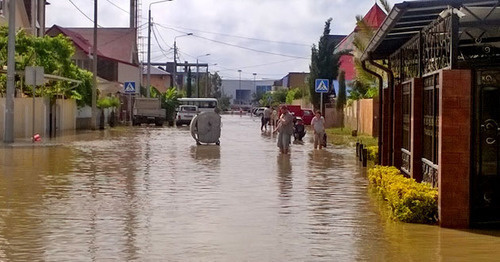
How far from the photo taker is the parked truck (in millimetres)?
63094

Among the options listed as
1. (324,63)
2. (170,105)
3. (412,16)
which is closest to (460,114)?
(412,16)

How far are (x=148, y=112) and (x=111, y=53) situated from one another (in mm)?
27318

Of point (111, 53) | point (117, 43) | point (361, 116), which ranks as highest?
point (117, 43)

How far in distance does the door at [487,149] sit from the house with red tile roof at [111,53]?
54.9 metres

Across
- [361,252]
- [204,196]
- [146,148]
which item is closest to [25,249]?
→ [361,252]

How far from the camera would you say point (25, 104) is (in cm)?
3712

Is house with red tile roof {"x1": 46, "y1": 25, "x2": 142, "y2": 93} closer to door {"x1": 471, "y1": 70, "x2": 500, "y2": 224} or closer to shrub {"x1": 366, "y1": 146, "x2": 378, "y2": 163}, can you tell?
shrub {"x1": 366, "y1": 146, "x2": 378, "y2": 163}

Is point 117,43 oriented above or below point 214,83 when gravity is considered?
above

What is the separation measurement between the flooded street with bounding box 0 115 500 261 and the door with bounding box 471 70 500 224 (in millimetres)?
426

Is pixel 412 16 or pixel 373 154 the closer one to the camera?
pixel 412 16

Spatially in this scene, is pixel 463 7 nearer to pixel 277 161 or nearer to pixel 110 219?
pixel 110 219

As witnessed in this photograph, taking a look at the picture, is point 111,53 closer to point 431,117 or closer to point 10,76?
point 10,76

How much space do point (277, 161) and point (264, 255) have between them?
48.9ft

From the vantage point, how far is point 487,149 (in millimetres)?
12430
